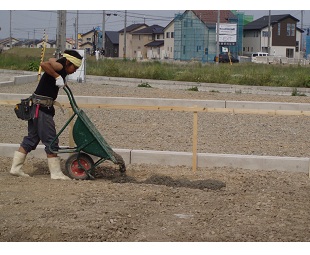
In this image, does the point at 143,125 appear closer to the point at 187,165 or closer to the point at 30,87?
the point at 187,165

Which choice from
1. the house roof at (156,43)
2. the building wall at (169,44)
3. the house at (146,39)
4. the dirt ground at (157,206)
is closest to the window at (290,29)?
the building wall at (169,44)

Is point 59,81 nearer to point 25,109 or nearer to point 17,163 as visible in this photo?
point 25,109

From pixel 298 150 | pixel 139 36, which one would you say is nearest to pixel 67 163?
pixel 298 150

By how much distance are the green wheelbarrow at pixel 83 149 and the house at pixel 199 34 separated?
52.1m

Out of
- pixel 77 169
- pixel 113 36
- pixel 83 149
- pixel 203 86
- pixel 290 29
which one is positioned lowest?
pixel 77 169

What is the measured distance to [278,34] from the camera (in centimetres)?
7112

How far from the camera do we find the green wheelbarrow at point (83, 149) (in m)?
7.05

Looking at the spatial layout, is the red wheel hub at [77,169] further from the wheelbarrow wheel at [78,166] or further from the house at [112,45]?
the house at [112,45]

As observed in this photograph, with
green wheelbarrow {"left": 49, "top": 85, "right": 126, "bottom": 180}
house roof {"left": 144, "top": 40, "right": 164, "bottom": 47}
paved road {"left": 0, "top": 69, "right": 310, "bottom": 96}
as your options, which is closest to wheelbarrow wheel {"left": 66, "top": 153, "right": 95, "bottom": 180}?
green wheelbarrow {"left": 49, "top": 85, "right": 126, "bottom": 180}

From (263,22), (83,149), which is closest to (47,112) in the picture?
(83,149)

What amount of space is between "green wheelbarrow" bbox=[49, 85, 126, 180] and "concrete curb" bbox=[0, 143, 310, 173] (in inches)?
33.2

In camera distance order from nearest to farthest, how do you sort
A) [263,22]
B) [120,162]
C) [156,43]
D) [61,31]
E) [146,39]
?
[120,162] → [61,31] → [263,22] → [156,43] → [146,39]

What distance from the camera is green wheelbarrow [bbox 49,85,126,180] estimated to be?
23.1ft

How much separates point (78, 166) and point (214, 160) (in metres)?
1.91
